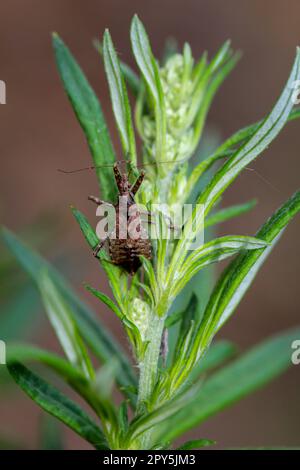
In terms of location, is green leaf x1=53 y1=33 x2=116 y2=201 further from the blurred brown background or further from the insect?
the blurred brown background

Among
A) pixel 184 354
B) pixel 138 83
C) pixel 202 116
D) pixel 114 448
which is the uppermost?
pixel 138 83

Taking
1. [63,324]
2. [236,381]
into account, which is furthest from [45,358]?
[236,381]

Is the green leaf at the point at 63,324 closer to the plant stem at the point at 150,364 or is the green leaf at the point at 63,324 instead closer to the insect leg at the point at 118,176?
the plant stem at the point at 150,364

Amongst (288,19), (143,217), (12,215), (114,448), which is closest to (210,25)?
(288,19)

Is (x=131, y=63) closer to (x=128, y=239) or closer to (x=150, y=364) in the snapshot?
(x=128, y=239)

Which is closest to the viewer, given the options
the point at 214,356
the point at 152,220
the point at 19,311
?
the point at 152,220

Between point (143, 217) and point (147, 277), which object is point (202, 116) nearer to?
point (143, 217)
